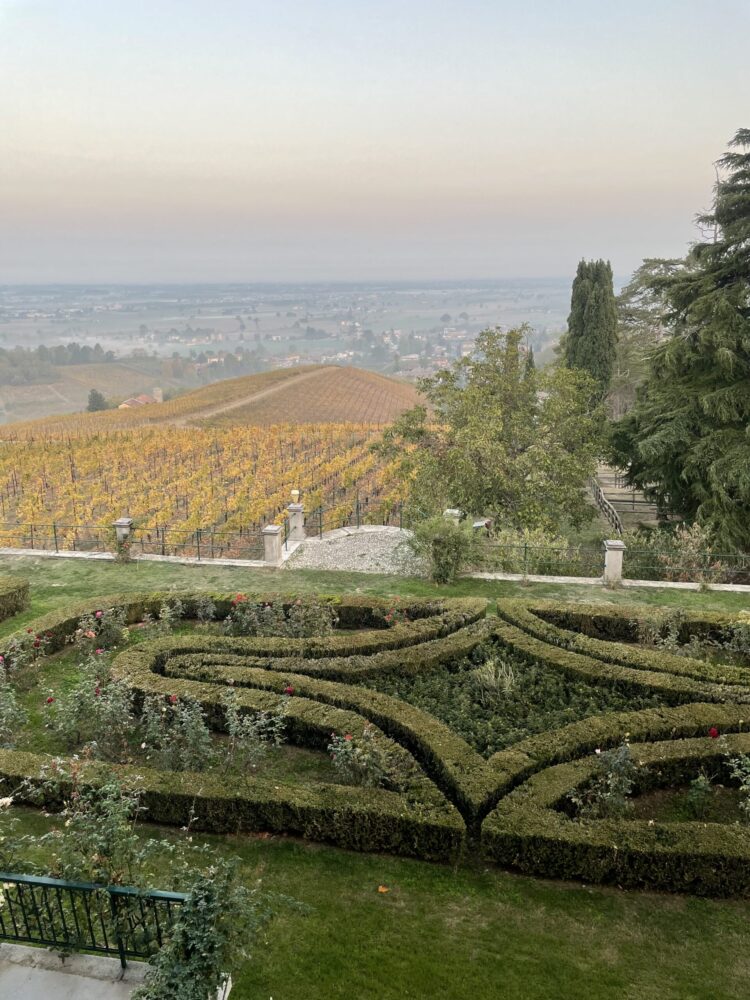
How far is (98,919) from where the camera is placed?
5.86 meters

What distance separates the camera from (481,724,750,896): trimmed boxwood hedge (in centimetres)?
695

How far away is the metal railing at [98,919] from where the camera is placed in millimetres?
5469

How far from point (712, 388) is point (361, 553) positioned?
1136 cm

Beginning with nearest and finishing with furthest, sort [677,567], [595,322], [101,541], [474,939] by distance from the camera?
[474,939]
[677,567]
[101,541]
[595,322]

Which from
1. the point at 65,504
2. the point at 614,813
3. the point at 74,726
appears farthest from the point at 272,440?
the point at 614,813

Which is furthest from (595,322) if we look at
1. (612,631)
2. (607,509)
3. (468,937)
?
A: (468,937)

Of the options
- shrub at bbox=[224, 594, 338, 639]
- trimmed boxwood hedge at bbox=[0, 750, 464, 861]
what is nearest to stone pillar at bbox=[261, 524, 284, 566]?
shrub at bbox=[224, 594, 338, 639]

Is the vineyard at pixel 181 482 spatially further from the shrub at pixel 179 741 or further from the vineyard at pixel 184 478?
the shrub at pixel 179 741

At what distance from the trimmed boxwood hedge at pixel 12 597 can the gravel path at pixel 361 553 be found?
618 cm

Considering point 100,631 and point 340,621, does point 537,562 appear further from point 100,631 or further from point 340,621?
point 100,631

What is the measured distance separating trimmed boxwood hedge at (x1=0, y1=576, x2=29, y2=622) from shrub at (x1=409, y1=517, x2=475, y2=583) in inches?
354

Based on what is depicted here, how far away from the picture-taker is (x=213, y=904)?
16.6ft

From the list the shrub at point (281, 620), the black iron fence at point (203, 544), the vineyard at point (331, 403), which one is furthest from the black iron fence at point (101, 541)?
the vineyard at point (331, 403)

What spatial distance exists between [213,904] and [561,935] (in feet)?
11.6
